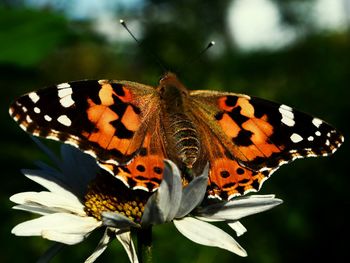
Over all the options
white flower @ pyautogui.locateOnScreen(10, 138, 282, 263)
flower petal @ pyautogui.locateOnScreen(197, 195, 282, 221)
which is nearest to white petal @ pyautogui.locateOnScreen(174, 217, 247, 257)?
white flower @ pyautogui.locateOnScreen(10, 138, 282, 263)

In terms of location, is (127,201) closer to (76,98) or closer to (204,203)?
(204,203)

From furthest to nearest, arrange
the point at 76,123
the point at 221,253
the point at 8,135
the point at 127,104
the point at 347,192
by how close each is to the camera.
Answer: the point at 8,135, the point at 347,192, the point at 221,253, the point at 127,104, the point at 76,123

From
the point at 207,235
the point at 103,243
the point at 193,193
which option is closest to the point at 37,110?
the point at 103,243

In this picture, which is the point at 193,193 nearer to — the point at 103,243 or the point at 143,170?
the point at 143,170

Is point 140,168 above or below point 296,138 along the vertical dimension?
below

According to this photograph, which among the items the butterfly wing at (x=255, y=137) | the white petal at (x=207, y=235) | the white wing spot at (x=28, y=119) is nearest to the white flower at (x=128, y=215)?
the white petal at (x=207, y=235)

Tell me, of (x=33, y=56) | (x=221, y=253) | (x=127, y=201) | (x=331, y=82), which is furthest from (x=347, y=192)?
(x=127, y=201)
